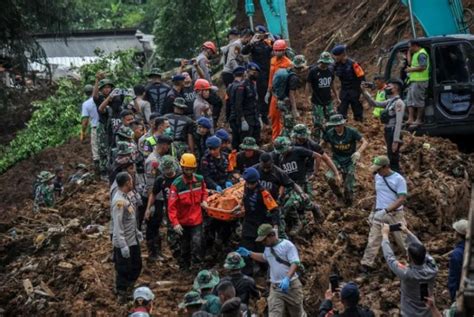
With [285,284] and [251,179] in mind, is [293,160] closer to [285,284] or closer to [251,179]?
[251,179]

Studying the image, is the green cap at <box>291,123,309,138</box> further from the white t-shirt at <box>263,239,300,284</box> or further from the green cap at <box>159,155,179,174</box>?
the white t-shirt at <box>263,239,300,284</box>

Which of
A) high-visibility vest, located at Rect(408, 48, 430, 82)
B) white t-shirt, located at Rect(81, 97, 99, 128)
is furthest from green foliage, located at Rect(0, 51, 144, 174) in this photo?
high-visibility vest, located at Rect(408, 48, 430, 82)

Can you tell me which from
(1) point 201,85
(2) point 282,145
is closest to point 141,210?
(2) point 282,145

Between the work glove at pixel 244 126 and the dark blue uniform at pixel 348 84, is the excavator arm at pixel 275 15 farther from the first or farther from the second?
the work glove at pixel 244 126

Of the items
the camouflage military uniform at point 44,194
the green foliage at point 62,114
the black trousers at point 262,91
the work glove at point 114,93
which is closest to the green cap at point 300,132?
the work glove at point 114,93

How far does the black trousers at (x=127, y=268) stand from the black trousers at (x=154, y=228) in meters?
1.08

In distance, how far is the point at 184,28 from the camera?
112 ft

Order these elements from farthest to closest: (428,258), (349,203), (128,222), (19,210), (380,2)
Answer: (380,2) < (19,210) < (349,203) < (128,222) < (428,258)

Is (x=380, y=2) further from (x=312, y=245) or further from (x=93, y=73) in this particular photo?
(x=312, y=245)

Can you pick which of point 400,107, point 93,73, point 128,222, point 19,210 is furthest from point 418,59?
point 93,73

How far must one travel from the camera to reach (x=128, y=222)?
13945 millimetres

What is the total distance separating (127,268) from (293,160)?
3010mm

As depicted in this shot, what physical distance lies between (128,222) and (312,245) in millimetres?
3257

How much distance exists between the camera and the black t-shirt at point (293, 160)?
15328 mm
